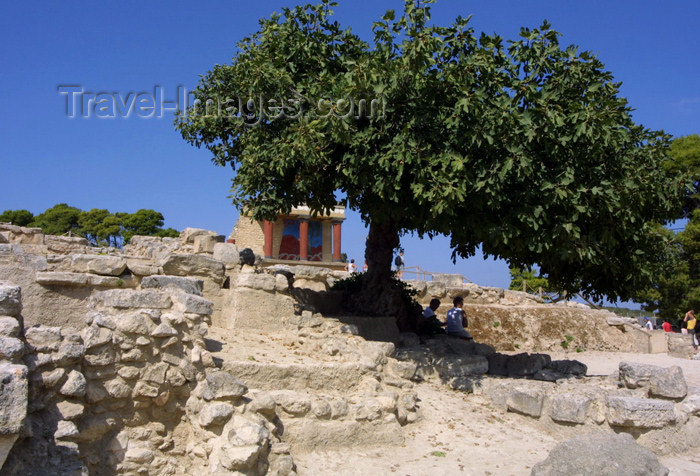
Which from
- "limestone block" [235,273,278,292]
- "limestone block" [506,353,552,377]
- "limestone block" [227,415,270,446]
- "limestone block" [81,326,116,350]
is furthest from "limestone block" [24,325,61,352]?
"limestone block" [506,353,552,377]

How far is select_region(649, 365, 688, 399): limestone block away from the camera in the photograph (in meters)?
7.98

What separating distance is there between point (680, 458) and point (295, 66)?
7.93 metres

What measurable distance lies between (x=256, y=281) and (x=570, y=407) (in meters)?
4.74

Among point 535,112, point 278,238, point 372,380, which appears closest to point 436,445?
point 372,380

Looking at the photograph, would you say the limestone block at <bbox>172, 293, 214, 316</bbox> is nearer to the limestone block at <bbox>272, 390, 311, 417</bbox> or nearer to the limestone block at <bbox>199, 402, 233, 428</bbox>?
the limestone block at <bbox>199, 402, 233, 428</bbox>

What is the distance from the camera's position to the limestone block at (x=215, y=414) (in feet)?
18.8

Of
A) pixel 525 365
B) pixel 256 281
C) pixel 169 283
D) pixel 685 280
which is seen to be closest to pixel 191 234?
pixel 256 281

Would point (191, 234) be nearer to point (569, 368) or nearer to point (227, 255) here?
point (227, 255)

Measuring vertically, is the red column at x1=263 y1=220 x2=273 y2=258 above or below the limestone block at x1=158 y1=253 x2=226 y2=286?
above

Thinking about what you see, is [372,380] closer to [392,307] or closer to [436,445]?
[436,445]

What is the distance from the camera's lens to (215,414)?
571cm

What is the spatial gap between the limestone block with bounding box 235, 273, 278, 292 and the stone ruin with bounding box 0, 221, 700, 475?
2 centimetres

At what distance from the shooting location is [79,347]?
17.3ft

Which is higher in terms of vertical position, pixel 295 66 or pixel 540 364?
pixel 295 66
